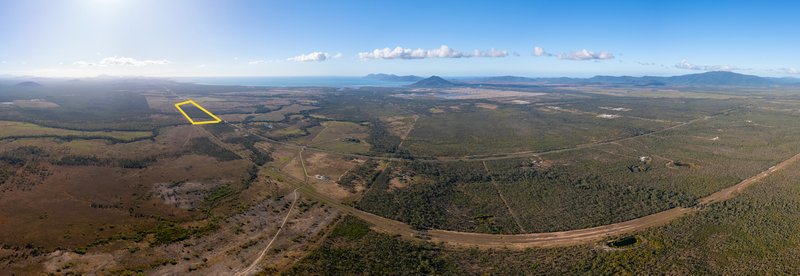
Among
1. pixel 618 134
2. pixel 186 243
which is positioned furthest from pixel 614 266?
pixel 618 134

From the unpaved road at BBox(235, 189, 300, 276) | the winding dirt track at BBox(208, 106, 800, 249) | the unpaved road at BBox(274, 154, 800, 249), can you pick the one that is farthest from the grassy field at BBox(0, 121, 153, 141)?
the unpaved road at BBox(274, 154, 800, 249)

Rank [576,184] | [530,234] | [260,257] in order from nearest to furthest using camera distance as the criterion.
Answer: [260,257] < [530,234] < [576,184]

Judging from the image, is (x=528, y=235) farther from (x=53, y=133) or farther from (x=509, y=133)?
(x=53, y=133)

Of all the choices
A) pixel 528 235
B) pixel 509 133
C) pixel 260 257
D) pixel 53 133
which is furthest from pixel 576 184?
pixel 53 133

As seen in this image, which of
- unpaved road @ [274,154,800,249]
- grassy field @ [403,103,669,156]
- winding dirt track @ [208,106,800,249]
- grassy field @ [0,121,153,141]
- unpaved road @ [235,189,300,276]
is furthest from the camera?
grassy field @ [0,121,153,141]

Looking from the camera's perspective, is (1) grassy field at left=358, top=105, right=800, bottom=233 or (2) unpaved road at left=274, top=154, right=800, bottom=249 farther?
(1) grassy field at left=358, top=105, right=800, bottom=233

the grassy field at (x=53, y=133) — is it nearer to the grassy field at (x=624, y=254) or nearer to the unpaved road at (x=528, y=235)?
the unpaved road at (x=528, y=235)

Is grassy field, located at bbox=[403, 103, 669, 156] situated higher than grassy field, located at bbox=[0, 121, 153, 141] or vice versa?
grassy field, located at bbox=[0, 121, 153, 141]

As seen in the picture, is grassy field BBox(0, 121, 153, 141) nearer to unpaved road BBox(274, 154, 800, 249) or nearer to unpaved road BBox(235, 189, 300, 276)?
unpaved road BBox(235, 189, 300, 276)

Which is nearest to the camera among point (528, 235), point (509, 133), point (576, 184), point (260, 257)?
point (260, 257)
